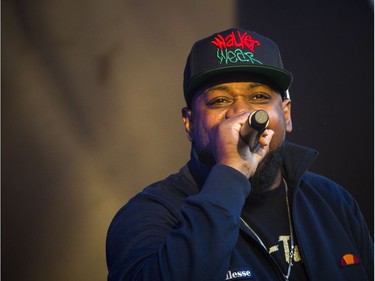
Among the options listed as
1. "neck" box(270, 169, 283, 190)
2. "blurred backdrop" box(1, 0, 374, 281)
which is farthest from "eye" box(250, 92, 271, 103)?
"blurred backdrop" box(1, 0, 374, 281)

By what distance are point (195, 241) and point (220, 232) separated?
0.05 meters

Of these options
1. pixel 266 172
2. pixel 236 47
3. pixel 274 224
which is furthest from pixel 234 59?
pixel 274 224

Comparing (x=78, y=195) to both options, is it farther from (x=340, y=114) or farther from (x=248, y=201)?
(x=340, y=114)

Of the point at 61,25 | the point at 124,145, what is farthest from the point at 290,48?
the point at 61,25

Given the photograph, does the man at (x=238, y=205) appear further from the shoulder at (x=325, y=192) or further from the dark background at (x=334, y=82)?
the dark background at (x=334, y=82)

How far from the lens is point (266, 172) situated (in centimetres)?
106

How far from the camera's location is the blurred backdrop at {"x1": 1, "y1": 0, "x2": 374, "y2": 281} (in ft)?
4.73

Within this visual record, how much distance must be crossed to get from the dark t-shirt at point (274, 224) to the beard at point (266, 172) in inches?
1.0

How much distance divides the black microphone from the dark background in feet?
3.22

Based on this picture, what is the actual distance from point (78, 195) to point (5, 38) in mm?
667

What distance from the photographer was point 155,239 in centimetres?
81

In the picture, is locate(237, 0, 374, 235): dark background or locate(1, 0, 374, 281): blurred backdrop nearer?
locate(1, 0, 374, 281): blurred backdrop

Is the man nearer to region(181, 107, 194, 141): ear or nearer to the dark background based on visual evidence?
region(181, 107, 194, 141): ear

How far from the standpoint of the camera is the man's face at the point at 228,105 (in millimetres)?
1012
